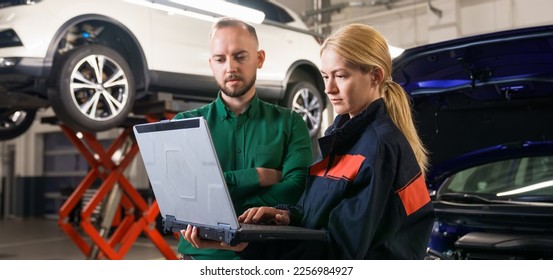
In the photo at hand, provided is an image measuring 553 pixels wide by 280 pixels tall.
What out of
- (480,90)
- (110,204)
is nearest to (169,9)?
(480,90)

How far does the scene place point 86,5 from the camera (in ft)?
7.45

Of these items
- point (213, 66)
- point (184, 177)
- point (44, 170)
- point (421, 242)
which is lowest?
point (44, 170)

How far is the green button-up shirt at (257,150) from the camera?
978mm

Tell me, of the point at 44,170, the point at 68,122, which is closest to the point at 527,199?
the point at 68,122

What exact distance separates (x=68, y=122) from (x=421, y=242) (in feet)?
6.08

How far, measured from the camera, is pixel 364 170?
76 centimetres

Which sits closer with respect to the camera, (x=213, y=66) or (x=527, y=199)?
(x=213, y=66)

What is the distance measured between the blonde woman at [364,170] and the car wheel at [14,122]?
8.66ft

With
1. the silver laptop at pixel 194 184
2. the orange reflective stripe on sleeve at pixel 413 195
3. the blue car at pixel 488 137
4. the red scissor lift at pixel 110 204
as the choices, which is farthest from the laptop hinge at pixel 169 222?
the red scissor lift at pixel 110 204

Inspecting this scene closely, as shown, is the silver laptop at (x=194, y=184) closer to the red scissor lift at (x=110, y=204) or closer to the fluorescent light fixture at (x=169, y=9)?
the fluorescent light fixture at (x=169, y=9)

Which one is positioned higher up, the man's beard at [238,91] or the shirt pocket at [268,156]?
the man's beard at [238,91]

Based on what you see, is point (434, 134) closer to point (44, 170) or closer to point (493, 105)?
point (493, 105)

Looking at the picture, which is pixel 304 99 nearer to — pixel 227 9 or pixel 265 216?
pixel 227 9

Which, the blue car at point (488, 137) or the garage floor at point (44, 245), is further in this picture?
Result: the garage floor at point (44, 245)
